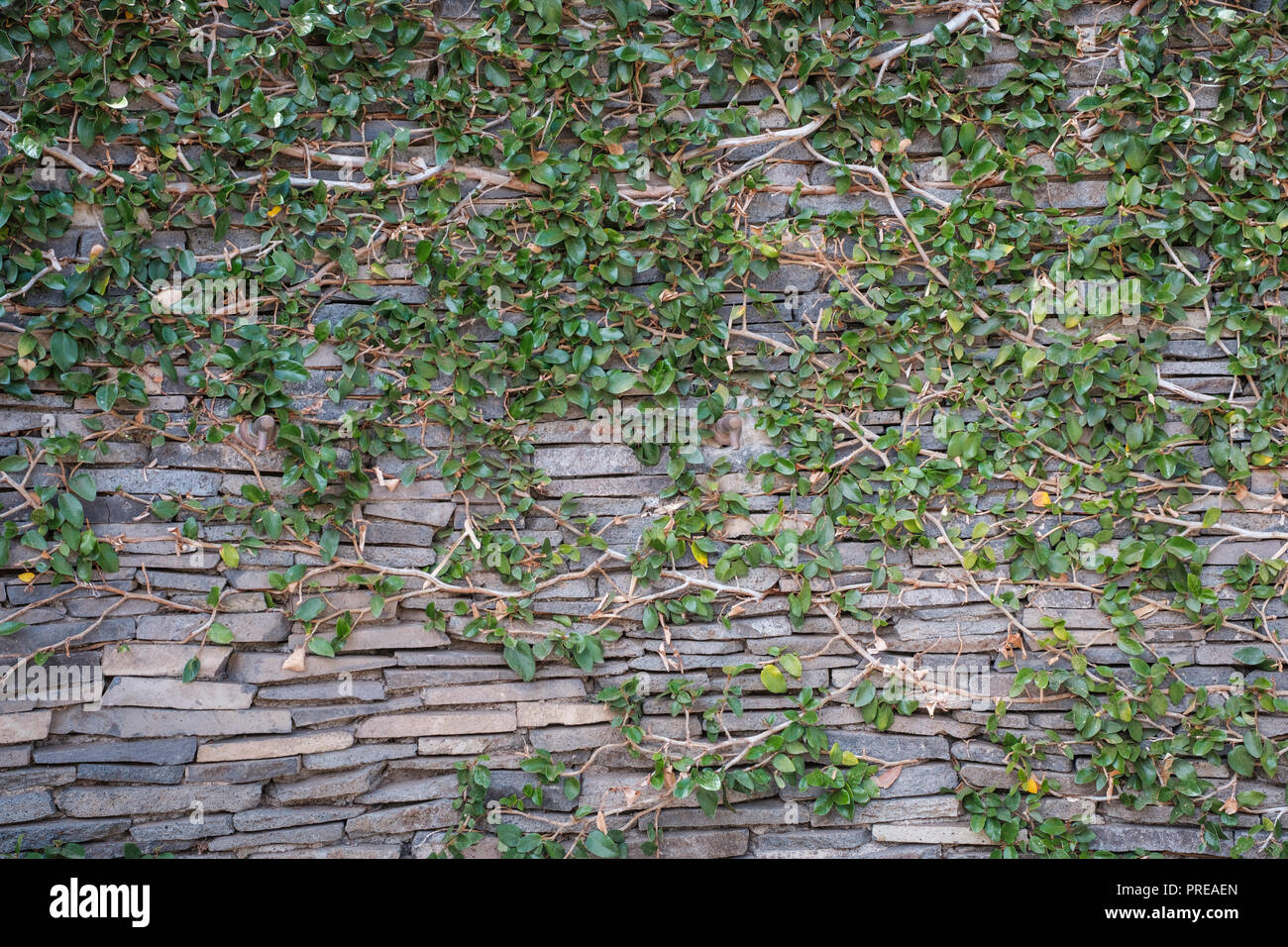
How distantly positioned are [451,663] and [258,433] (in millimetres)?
770

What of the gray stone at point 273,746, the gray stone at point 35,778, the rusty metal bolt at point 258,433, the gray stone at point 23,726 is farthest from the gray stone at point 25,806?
the rusty metal bolt at point 258,433

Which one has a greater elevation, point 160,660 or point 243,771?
point 160,660

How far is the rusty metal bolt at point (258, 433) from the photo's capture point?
204 centimetres

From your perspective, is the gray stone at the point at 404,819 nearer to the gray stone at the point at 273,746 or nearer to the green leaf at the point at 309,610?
the gray stone at the point at 273,746

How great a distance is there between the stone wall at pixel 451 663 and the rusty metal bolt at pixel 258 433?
0.04 metres

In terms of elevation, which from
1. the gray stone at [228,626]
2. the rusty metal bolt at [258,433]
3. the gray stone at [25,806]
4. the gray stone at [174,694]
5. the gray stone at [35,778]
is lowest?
the gray stone at [25,806]

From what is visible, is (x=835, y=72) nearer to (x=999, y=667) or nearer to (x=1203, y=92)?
(x=1203, y=92)

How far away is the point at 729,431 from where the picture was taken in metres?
2.11

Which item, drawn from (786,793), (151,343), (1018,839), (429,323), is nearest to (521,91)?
(429,323)

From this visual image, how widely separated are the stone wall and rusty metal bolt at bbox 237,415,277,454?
1.4 inches

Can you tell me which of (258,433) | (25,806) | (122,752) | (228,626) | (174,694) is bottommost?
(25,806)

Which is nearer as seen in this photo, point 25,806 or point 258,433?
point 25,806

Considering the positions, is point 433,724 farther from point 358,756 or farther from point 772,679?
point 772,679

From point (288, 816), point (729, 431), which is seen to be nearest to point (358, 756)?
point (288, 816)
